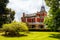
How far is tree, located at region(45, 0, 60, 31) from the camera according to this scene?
40.9 metres

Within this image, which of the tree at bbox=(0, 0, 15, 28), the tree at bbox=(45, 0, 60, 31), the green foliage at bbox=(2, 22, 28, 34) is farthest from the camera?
the tree at bbox=(0, 0, 15, 28)

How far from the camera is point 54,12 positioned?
4172 cm

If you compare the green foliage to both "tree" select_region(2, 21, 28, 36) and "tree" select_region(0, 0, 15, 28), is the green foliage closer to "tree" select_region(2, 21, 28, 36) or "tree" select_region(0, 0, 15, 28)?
Result: "tree" select_region(2, 21, 28, 36)

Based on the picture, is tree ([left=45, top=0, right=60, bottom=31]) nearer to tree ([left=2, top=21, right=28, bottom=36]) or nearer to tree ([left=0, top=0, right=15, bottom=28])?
tree ([left=2, top=21, right=28, bottom=36])

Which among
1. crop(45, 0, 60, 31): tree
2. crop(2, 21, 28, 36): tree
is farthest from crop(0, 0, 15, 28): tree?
crop(45, 0, 60, 31): tree

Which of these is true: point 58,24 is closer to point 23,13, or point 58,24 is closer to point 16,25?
point 16,25

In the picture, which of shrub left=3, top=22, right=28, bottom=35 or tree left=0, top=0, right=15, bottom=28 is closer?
shrub left=3, top=22, right=28, bottom=35

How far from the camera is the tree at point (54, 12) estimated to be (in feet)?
134

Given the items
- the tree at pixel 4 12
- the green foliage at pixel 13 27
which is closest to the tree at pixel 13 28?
the green foliage at pixel 13 27

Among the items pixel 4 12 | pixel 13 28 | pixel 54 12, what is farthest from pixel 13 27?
pixel 4 12

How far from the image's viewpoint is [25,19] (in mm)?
87250

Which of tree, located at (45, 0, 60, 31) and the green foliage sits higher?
tree, located at (45, 0, 60, 31)

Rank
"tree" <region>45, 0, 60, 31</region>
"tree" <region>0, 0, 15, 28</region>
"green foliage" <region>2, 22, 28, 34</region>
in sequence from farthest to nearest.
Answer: "tree" <region>0, 0, 15, 28</region>
"green foliage" <region>2, 22, 28, 34</region>
"tree" <region>45, 0, 60, 31</region>

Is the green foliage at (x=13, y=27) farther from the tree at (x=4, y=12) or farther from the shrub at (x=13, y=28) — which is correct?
the tree at (x=4, y=12)
